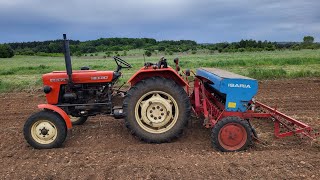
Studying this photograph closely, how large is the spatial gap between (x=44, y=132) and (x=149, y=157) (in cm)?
190

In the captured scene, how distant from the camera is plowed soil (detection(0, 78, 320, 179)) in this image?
4840 millimetres

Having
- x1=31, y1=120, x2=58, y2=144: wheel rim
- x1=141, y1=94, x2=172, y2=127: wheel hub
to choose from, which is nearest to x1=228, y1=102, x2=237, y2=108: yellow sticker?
x1=141, y1=94, x2=172, y2=127: wheel hub

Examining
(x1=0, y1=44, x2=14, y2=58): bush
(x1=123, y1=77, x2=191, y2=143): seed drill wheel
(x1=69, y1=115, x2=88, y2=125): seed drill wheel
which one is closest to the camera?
(x1=123, y1=77, x2=191, y2=143): seed drill wheel

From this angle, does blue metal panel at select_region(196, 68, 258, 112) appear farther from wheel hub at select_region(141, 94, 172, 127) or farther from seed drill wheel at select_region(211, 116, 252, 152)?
wheel hub at select_region(141, 94, 172, 127)

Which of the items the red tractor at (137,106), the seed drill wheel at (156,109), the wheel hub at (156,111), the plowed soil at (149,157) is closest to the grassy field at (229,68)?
the red tractor at (137,106)

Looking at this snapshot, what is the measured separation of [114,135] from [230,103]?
2398 millimetres

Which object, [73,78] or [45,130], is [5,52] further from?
[45,130]

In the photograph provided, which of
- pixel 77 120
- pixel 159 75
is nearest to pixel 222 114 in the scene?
pixel 159 75

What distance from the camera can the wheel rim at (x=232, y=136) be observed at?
5.68 m

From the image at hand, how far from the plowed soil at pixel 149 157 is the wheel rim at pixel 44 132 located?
0.22 meters

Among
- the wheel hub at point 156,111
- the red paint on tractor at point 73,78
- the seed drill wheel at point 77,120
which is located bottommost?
the seed drill wheel at point 77,120

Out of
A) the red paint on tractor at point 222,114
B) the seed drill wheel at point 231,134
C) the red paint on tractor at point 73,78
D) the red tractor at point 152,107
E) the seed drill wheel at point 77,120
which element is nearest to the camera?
the seed drill wheel at point 231,134

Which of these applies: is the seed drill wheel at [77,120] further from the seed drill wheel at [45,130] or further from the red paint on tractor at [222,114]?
the red paint on tractor at [222,114]

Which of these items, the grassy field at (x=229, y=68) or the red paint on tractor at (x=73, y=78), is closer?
the red paint on tractor at (x=73, y=78)
